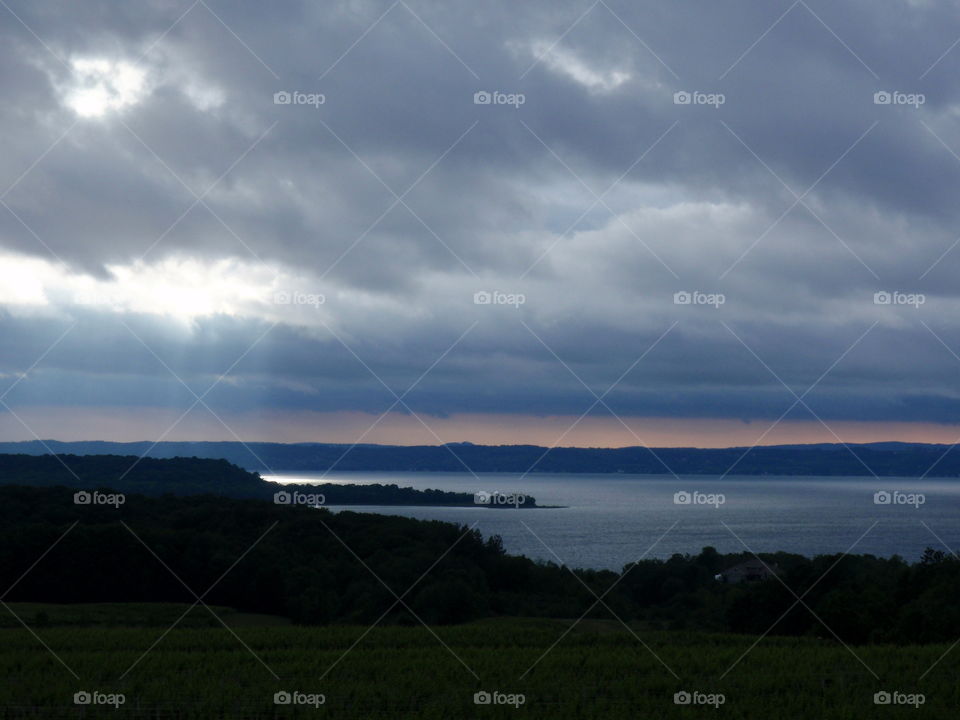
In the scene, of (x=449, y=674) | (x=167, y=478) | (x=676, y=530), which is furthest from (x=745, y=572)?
(x=676, y=530)

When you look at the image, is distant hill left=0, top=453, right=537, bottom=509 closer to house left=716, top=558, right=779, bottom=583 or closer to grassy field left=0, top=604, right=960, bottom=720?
house left=716, top=558, right=779, bottom=583

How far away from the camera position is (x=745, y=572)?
2781 inches

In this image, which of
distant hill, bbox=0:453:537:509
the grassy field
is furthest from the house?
the grassy field

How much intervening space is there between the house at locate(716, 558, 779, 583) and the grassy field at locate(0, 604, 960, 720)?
38.6 metres

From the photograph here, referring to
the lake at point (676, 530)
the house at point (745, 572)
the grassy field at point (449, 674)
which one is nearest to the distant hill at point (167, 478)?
the lake at point (676, 530)

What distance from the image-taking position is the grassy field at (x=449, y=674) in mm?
19031

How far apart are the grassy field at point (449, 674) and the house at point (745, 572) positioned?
38.6 metres

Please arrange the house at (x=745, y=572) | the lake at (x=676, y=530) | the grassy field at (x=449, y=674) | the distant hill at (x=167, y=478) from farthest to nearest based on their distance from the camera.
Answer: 1. the lake at (x=676, y=530)
2. the distant hill at (x=167, y=478)
3. the house at (x=745, y=572)
4. the grassy field at (x=449, y=674)

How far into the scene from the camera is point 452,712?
1895 centimetres

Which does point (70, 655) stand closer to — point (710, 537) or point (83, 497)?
point (83, 497)

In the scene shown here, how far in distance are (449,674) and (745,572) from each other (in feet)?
175

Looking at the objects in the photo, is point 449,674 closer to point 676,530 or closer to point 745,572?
point 745,572

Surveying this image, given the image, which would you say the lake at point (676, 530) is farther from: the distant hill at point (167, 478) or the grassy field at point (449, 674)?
the grassy field at point (449, 674)

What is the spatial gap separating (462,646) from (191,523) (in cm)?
3982
